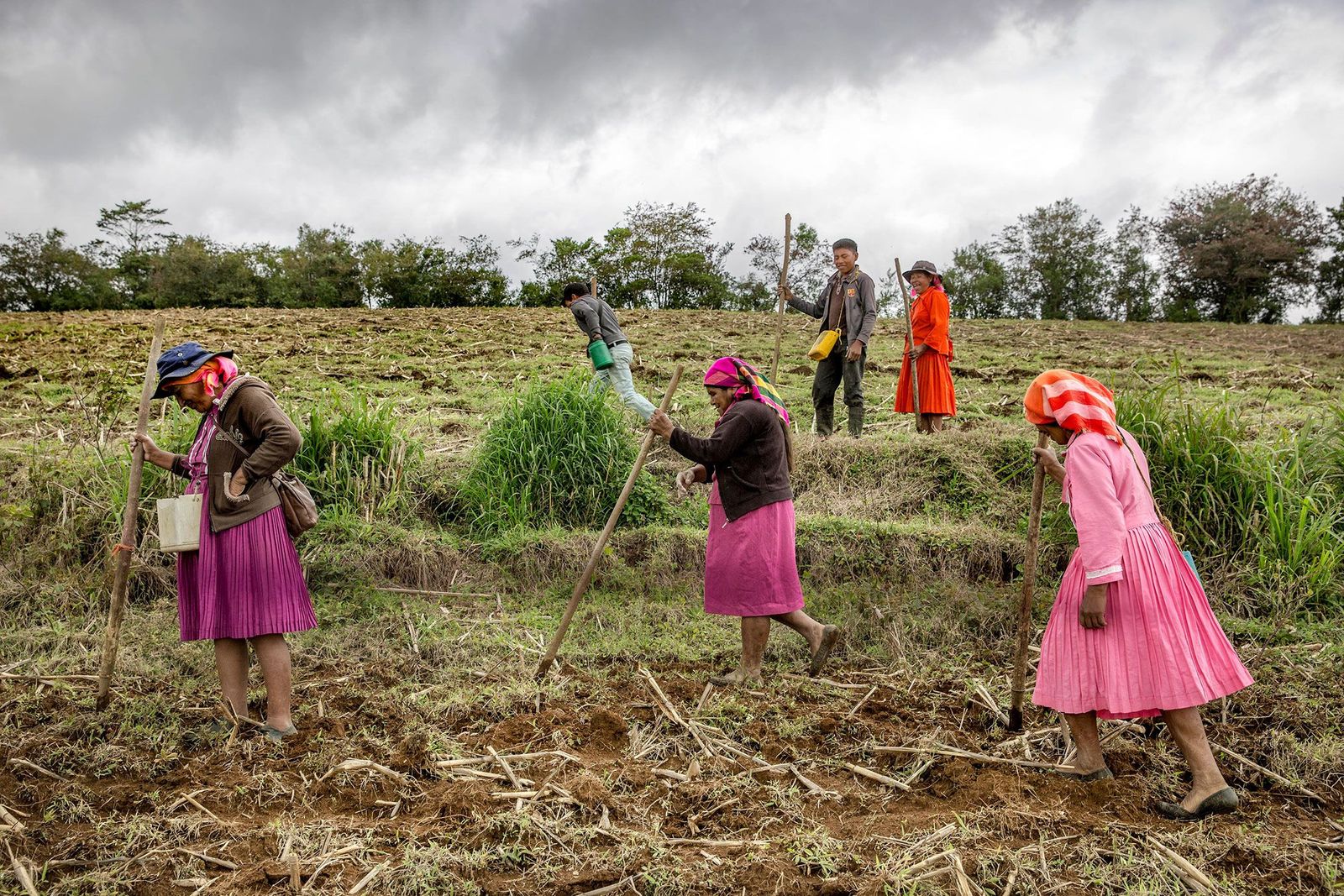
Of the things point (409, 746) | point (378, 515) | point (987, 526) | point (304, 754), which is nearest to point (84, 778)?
point (304, 754)

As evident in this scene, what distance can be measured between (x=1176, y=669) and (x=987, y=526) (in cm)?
385

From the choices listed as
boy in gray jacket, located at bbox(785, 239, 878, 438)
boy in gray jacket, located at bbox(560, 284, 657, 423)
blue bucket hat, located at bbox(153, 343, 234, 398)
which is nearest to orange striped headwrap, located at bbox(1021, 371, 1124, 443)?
blue bucket hat, located at bbox(153, 343, 234, 398)

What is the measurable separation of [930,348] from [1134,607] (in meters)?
5.22

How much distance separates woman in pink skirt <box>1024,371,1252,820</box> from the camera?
131 inches

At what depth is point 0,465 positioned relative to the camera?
748 cm

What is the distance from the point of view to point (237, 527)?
13.5 ft

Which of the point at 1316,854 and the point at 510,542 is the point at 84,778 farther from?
the point at 1316,854

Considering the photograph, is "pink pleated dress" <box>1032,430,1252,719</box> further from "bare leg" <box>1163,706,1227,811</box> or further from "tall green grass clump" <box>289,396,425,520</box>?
"tall green grass clump" <box>289,396,425,520</box>

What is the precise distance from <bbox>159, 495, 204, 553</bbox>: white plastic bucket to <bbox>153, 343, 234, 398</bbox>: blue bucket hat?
476mm

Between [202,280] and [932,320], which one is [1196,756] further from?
[202,280]

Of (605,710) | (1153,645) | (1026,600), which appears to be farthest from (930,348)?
(1153,645)

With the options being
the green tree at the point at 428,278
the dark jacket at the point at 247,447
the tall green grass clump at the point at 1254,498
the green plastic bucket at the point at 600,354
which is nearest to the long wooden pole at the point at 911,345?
the tall green grass clump at the point at 1254,498

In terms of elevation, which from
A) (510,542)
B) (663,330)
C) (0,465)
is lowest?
(510,542)

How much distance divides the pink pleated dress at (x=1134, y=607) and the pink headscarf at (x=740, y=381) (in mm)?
1632
